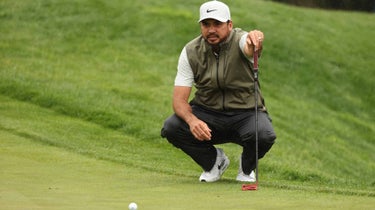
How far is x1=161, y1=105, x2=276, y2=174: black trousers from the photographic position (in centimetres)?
853

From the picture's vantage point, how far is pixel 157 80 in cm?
1861

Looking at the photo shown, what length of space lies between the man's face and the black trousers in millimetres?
689

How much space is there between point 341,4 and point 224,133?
970 inches

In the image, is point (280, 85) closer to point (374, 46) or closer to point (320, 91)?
point (320, 91)

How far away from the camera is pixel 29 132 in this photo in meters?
12.1

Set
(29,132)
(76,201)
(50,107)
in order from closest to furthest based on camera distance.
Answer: (76,201)
(29,132)
(50,107)

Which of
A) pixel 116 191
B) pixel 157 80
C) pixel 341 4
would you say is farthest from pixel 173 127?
pixel 341 4

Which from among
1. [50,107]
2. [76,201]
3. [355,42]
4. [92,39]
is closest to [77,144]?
[50,107]

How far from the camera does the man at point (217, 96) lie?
27.7 ft

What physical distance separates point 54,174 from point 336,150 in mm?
9531

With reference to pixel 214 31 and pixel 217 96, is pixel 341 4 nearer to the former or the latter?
pixel 217 96

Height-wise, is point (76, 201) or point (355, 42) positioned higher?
point (76, 201)

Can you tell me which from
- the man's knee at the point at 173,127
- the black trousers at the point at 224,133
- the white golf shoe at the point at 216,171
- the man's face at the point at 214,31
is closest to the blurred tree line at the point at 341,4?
Answer: the white golf shoe at the point at 216,171

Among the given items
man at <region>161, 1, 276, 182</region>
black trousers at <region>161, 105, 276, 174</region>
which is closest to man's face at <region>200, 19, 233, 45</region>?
man at <region>161, 1, 276, 182</region>
